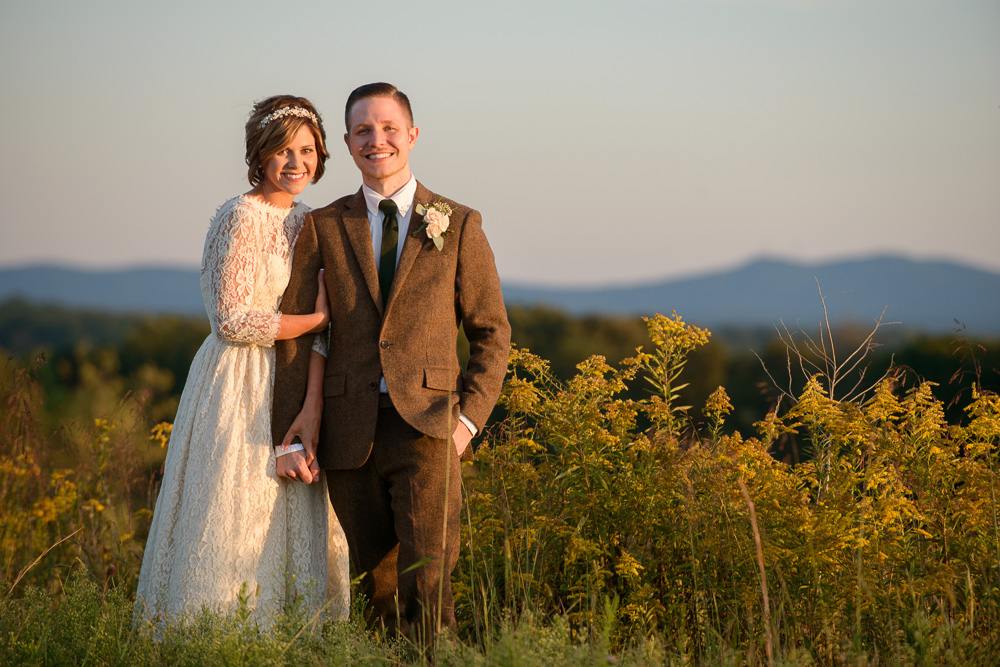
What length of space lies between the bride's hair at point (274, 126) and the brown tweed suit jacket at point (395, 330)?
0.33 metres

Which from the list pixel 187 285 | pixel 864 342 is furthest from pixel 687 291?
pixel 864 342

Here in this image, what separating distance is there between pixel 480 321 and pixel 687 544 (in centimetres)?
135

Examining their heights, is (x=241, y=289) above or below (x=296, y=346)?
above

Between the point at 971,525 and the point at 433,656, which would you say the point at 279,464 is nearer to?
the point at 433,656

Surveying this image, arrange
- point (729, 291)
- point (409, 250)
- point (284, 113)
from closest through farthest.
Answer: point (409, 250), point (284, 113), point (729, 291)

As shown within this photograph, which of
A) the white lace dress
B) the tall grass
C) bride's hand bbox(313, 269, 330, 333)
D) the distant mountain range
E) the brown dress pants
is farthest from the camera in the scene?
Answer: the distant mountain range

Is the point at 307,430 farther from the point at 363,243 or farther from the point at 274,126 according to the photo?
the point at 274,126

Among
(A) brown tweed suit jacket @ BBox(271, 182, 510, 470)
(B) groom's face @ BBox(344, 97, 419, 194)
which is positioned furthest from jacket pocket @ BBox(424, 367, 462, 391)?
(B) groom's face @ BBox(344, 97, 419, 194)

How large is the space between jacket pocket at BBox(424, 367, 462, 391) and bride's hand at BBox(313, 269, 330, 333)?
0.52 meters

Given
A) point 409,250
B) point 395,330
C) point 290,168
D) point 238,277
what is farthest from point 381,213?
point 238,277

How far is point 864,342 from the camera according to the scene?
14.3 feet

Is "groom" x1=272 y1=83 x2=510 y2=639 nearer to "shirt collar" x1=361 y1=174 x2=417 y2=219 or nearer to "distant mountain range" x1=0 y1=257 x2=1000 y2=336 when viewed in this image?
"shirt collar" x1=361 y1=174 x2=417 y2=219

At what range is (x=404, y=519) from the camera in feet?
11.3

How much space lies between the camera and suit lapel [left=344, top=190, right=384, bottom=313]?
3531 millimetres
